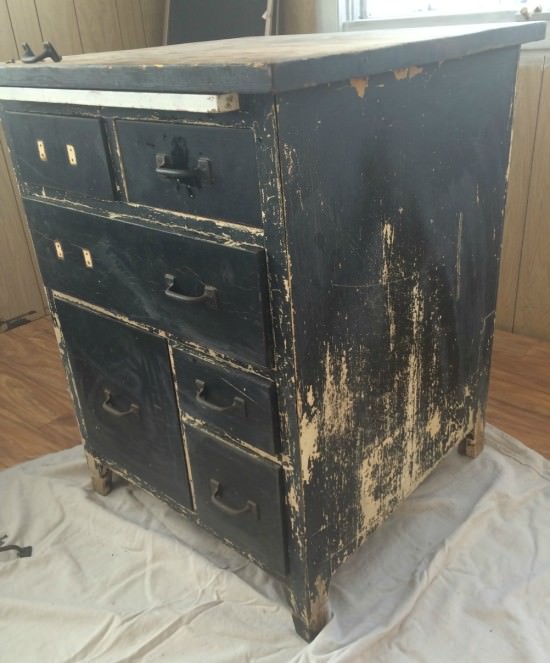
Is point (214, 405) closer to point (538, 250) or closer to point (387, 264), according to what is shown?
point (387, 264)

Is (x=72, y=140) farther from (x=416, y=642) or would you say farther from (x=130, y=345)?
(x=416, y=642)

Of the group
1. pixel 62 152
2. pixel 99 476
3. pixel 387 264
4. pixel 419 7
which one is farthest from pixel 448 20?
pixel 99 476

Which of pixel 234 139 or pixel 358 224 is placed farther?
pixel 358 224

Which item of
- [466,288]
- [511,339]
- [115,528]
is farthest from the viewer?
[511,339]

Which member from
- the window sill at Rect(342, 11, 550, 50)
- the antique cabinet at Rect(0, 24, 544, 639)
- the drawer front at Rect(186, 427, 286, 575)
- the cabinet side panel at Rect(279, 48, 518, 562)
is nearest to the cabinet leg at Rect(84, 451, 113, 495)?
the antique cabinet at Rect(0, 24, 544, 639)

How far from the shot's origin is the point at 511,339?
1895 mm

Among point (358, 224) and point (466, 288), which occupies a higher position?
point (358, 224)

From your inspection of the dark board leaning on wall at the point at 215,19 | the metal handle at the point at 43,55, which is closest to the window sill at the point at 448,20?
the dark board leaning on wall at the point at 215,19

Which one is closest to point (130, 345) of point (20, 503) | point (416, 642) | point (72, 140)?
point (72, 140)

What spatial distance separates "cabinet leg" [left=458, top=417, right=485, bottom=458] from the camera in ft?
4.45

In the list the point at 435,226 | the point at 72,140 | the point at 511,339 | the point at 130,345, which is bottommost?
the point at 511,339

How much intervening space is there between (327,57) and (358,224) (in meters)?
0.23

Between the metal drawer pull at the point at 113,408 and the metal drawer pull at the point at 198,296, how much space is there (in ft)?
0.99

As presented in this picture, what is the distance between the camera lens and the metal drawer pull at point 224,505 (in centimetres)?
98
